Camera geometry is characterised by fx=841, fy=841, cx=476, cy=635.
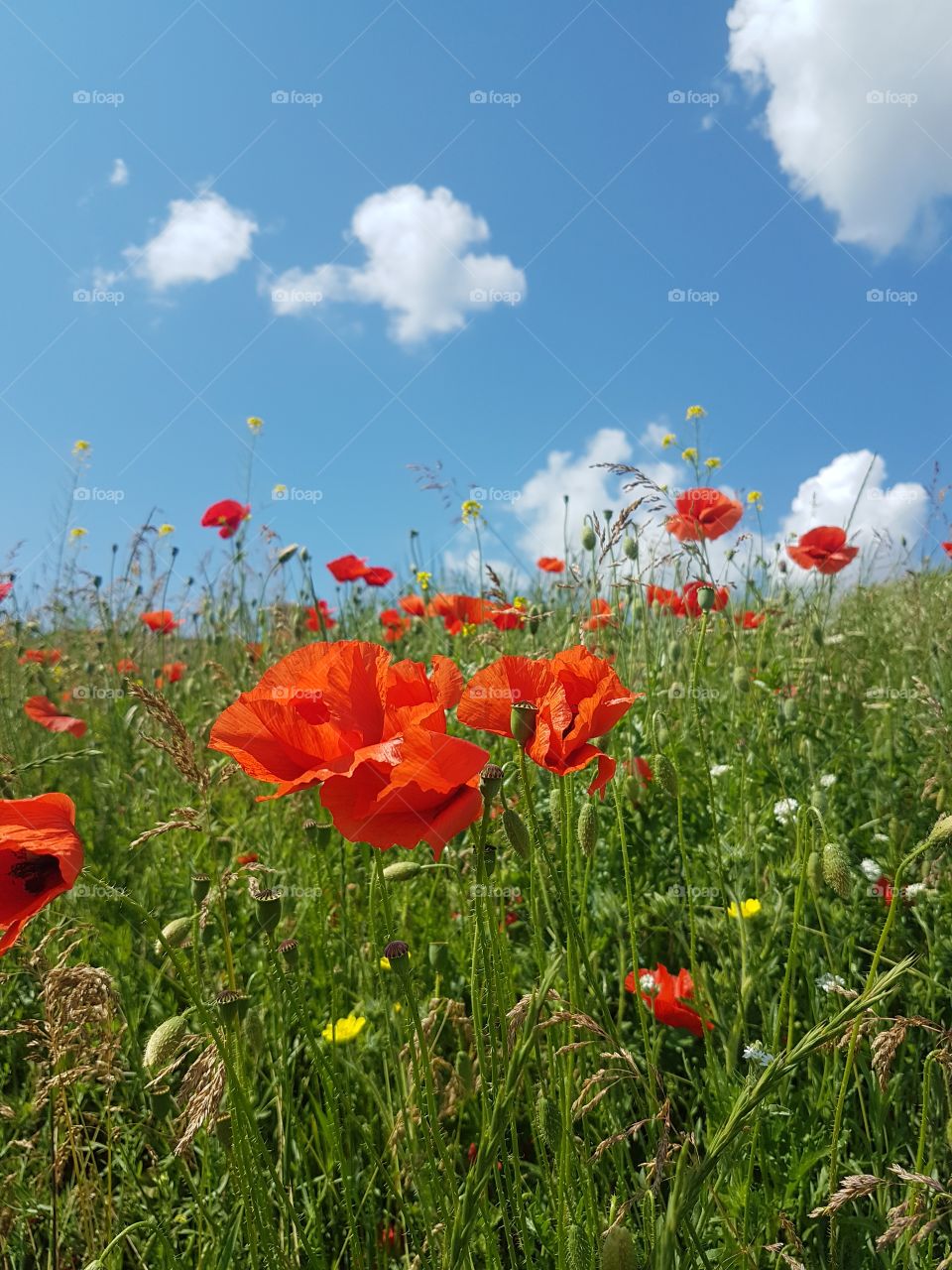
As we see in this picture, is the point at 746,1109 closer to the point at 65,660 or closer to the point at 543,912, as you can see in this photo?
the point at 543,912

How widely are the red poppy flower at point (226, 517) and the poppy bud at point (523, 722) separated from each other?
13.3ft

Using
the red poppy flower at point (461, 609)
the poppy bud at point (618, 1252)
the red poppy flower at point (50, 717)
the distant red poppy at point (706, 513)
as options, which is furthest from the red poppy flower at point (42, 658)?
the poppy bud at point (618, 1252)

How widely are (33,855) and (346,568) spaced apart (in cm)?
325

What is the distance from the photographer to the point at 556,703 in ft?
3.39

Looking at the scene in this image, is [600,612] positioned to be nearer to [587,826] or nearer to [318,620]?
[318,620]

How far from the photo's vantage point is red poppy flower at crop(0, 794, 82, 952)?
2.85 ft

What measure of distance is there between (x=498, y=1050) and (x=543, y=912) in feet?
2.00

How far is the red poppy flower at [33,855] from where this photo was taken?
0.87m

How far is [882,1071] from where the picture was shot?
951mm

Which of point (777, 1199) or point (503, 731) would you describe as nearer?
point (503, 731)

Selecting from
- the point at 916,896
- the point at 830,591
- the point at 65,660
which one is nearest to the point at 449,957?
the point at 916,896

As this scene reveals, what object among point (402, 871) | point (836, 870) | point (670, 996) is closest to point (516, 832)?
point (402, 871)

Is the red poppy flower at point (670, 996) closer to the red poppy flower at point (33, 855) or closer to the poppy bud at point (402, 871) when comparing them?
the poppy bud at point (402, 871)

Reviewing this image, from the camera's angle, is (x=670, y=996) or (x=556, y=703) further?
(x=670, y=996)
